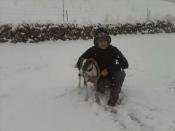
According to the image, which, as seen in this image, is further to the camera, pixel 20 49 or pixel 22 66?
pixel 20 49

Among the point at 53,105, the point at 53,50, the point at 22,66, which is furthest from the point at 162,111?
the point at 53,50

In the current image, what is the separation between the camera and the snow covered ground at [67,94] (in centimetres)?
561

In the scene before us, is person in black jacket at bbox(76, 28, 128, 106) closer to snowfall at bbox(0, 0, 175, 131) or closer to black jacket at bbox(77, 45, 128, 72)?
black jacket at bbox(77, 45, 128, 72)

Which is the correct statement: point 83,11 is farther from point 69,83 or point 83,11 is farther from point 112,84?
point 112,84

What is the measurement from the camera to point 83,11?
14.8m

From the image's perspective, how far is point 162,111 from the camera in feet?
20.5

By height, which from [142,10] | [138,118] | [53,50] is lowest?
[138,118]

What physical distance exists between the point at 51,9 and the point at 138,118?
9.16m

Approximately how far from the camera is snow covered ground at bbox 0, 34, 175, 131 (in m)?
5.61

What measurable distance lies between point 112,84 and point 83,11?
876cm

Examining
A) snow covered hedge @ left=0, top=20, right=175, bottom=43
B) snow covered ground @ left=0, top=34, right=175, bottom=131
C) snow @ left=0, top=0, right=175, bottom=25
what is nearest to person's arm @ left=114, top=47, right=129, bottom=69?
snow covered ground @ left=0, top=34, right=175, bottom=131

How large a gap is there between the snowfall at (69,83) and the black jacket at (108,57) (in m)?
0.62

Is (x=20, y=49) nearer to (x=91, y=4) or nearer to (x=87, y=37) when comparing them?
(x=87, y=37)

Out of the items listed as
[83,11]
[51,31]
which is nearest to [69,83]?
[51,31]
